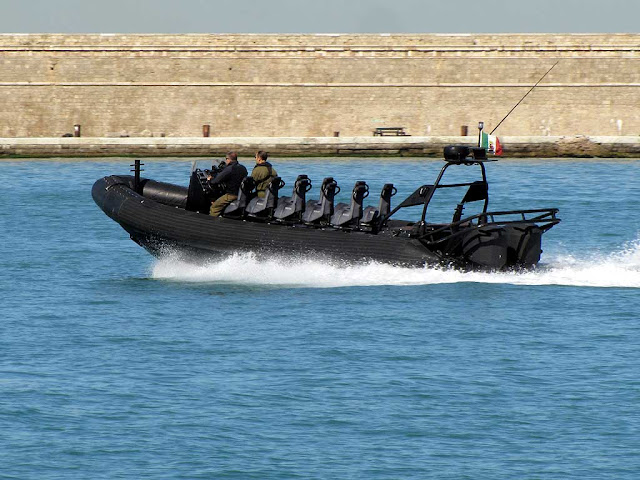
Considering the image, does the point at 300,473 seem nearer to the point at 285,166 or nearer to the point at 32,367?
the point at 32,367

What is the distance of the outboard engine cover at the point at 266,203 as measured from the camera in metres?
15.0

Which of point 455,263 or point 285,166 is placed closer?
point 455,263

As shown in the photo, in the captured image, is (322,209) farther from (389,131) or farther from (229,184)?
(389,131)

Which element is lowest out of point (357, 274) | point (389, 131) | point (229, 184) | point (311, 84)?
point (357, 274)

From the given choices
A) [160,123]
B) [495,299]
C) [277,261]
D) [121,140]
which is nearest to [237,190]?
[277,261]

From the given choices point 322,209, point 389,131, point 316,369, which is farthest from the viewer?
point 389,131

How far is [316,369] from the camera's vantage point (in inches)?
478

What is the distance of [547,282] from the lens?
600 inches

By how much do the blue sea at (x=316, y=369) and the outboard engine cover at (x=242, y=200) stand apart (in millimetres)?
498

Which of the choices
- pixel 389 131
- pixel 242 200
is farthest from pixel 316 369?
pixel 389 131

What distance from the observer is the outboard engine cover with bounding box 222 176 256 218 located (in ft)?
49.6

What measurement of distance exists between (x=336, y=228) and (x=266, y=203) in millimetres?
806

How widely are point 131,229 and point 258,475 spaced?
6808 millimetres

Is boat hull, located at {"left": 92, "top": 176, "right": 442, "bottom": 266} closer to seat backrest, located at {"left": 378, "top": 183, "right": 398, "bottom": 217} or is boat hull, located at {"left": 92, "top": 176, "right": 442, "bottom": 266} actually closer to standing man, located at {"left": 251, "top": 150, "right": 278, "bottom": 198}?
seat backrest, located at {"left": 378, "top": 183, "right": 398, "bottom": 217}
